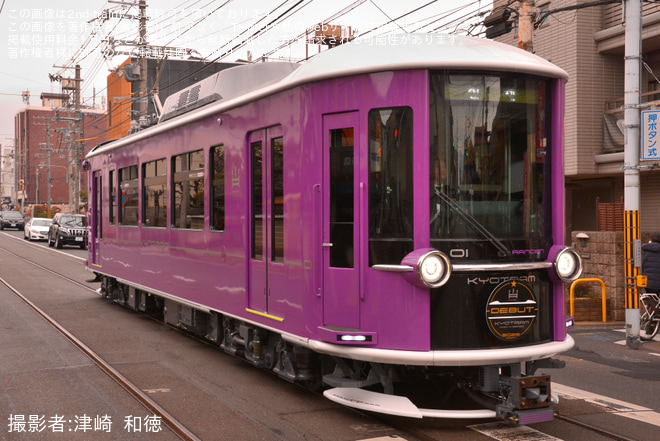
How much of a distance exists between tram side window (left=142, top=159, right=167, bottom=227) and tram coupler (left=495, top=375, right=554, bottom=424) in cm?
633

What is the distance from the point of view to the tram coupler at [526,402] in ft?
18.5

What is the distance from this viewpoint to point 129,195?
12.6 m

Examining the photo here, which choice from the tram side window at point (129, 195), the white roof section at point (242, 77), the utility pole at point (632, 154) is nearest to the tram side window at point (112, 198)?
the tram side window at point (129, 195)

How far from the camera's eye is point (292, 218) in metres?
6.72

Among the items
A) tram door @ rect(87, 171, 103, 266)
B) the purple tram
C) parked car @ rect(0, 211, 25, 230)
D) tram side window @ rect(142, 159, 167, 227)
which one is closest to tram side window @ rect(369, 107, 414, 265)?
the purple tram

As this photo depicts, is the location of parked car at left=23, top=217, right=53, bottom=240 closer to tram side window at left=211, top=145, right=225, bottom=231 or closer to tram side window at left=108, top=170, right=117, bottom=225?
tram side window at left=108, top=170, right=117, bottom=225

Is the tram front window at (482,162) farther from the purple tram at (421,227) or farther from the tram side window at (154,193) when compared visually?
the tram side window at (154,193)

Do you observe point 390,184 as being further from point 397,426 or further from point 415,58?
point 397,426

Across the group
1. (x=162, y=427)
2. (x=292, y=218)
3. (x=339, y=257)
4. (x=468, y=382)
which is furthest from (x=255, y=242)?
(x=468, y=382)

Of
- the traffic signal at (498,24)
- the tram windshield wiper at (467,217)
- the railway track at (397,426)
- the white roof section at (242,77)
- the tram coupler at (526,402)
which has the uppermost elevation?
the traffic signal at (498,24)

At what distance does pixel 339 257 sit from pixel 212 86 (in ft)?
13.3

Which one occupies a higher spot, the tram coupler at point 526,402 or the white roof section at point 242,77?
the white roof section at point 242,77

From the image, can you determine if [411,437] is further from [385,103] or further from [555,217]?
[385,103]

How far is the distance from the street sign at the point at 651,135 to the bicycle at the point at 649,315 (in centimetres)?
228
